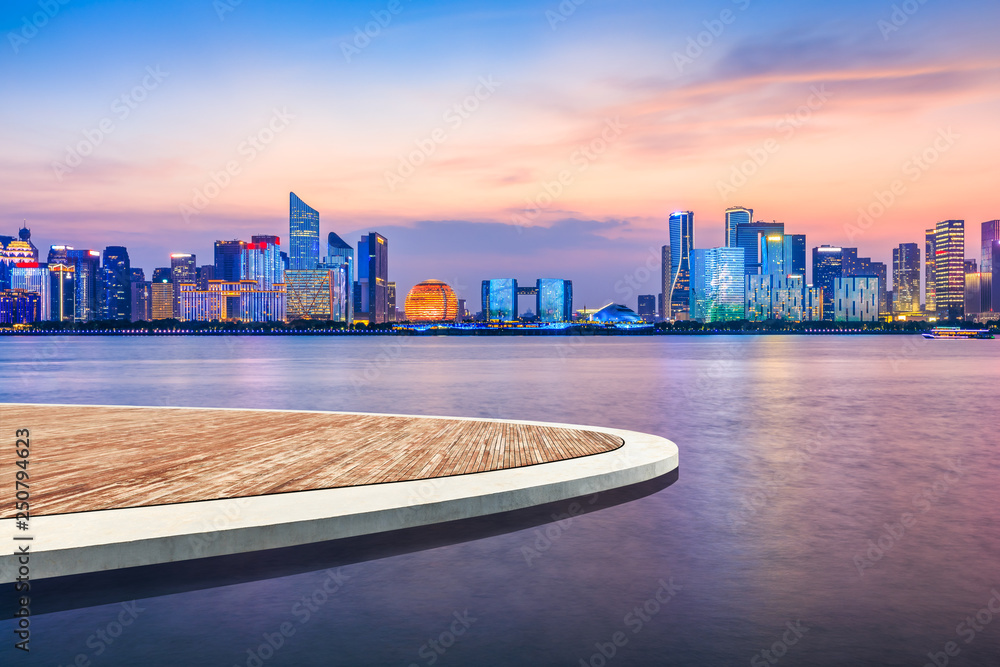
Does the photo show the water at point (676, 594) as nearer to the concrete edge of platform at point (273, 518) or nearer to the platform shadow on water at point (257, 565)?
the platform shadow on water at point (257, 565)

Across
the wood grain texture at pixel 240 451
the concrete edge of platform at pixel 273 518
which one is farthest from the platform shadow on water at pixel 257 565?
the wood grain texture at pixel 240 451

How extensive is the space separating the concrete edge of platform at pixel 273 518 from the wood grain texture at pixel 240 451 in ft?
1.85

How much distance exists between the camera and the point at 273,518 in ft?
30.0

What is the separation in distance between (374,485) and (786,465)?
35.1ft

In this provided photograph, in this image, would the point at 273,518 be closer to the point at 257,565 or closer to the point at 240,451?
the point at 257,565

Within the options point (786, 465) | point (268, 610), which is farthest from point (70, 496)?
point (786, 465)

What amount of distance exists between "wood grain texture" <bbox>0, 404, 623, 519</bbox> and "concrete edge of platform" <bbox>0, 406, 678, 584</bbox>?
0.56 metres

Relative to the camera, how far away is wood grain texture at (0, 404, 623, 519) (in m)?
10.7

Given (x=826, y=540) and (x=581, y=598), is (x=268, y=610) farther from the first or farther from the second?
(x=826, y=540)

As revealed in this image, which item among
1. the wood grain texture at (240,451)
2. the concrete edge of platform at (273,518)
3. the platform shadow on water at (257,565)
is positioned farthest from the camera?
the wood grain texture at (240,451)

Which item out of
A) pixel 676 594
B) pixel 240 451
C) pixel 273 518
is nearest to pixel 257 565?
pixel 273 518

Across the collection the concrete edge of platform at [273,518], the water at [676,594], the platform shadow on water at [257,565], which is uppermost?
the concrete edge of platform at [273,518]

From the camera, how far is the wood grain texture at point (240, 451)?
420 inches

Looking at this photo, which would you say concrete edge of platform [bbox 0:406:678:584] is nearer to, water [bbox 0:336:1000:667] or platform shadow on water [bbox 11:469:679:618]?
platform shadow on water [bbox 11:469:679:618]
